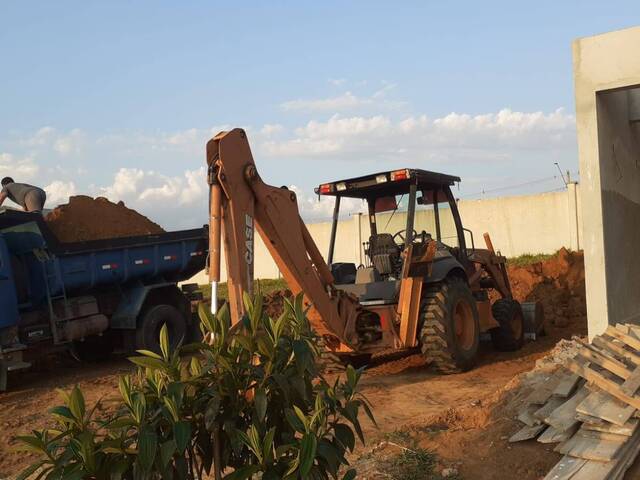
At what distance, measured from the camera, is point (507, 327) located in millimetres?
9711

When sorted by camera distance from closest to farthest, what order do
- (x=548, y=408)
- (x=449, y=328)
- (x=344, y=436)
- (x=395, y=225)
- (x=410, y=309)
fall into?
(x=344, y=436) → (x=548, y=408) → (x=410, y=309) → (x=449, y=328) → (x=395, y=225)

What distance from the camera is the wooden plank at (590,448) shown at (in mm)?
4188

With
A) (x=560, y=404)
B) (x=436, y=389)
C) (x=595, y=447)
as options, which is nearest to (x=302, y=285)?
(x=436, y=389)

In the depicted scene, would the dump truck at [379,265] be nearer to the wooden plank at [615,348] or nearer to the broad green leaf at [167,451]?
the wooden plank at [615,348]

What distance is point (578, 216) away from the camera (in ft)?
60.3

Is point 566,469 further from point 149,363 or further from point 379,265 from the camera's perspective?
point 379,265

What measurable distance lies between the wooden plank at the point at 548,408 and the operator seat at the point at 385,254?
12.0 ft

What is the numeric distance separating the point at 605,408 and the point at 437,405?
8.05 feet

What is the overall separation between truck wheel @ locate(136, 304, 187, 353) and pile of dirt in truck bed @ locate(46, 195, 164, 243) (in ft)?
4.16

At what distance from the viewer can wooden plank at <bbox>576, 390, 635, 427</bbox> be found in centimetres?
442

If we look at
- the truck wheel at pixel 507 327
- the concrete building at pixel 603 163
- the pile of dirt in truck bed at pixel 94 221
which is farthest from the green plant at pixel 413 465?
the pile of dirt in truck bed at pixel 94 221

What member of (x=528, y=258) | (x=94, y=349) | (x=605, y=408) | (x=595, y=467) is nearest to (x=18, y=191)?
(x=94, y=349)

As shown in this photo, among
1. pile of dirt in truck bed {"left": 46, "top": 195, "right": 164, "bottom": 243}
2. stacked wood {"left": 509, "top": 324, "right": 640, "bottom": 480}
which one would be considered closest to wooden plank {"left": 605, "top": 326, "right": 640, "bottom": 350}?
stacked wood {"left": 509, "top": 324, "right": 640, "bottom": 480}

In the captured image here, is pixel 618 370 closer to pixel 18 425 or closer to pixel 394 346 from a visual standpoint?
pixel 394 346
